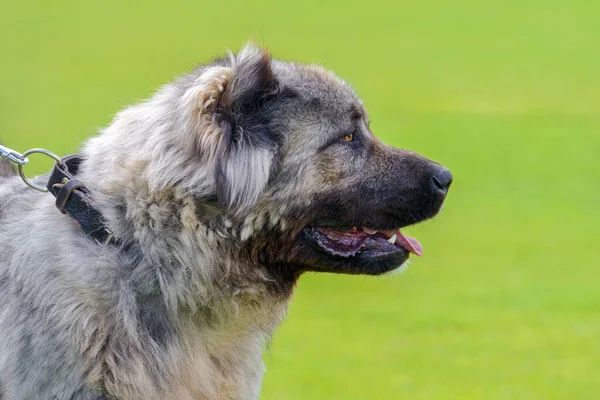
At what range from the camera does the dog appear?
3951 millimetres

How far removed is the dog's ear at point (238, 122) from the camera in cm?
400

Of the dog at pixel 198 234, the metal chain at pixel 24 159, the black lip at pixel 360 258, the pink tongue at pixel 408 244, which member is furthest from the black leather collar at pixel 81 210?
the pink tongue at pixel 408 244

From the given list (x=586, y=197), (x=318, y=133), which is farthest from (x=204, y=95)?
(x=586, y=197)

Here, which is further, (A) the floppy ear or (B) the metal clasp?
(B) the metal clasp

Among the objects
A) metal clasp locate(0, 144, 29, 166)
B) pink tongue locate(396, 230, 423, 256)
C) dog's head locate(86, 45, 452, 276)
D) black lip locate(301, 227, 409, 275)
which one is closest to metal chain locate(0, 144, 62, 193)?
metal clasp locate(0, 144, 29, 166)

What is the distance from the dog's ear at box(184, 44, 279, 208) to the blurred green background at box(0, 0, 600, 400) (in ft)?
1.44

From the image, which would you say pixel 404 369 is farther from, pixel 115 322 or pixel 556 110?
pixel 556 110

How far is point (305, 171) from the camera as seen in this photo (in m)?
4.23

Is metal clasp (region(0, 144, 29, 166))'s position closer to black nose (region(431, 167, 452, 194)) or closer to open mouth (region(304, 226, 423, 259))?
open mouth (region(304, 226, 423, 259))

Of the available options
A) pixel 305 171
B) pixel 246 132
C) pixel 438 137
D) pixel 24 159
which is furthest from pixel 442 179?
pixel 438 137

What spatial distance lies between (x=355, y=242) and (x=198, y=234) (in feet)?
2.45

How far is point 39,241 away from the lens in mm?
4062

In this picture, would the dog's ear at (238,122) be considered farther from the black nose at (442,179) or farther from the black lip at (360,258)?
the black nose at (442,179)

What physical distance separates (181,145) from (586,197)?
35.3 ft
